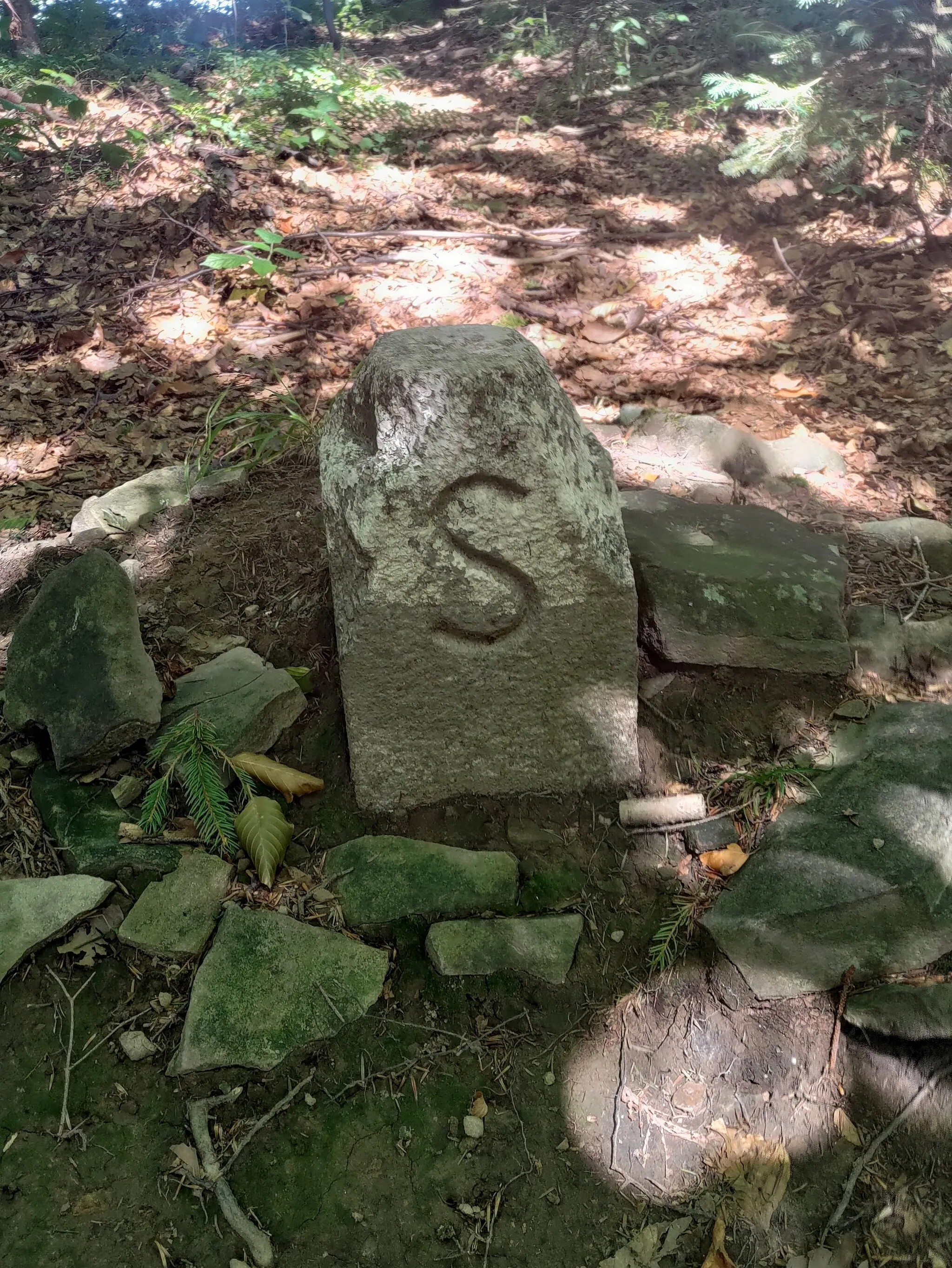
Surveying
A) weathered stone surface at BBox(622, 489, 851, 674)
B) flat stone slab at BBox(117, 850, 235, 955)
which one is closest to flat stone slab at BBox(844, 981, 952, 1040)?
weathered stone surface at BBox(622, 489, 851, 674)

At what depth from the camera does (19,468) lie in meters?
3.89

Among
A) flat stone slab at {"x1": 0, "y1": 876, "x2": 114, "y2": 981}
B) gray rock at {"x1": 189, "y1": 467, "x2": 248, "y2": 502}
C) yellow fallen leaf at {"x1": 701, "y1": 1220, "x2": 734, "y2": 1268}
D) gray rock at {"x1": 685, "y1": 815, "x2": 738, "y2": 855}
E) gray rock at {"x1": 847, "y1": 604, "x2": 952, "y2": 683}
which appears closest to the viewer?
yellow fallen leaf at {"x1": 701, "y1": 1220, "x2": 734, "y2": 1268}

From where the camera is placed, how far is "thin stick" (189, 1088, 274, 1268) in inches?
68.6

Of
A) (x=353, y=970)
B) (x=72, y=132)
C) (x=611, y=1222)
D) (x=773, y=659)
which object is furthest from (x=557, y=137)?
(x=611, y=1222)

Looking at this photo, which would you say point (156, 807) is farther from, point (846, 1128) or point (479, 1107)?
point (846, 1128)

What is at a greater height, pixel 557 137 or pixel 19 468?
pixel 557 137

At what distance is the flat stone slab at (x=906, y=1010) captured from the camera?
6.22ft

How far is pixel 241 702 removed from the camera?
253 cm

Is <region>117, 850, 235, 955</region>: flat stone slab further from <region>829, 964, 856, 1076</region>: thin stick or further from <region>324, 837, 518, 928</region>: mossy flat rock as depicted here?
<region>829, 964, 856, 1076</region>: thin stick

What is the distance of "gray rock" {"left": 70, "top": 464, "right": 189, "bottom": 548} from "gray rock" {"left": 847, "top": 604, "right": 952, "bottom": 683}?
2508mm

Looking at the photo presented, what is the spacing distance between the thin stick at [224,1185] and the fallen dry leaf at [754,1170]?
942 mm

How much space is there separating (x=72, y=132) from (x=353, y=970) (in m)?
6.68

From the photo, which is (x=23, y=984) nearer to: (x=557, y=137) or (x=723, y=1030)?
(x=723, y=1030)

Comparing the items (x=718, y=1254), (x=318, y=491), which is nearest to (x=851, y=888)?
(x=718, y=1254)
